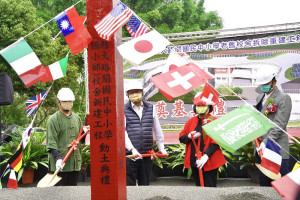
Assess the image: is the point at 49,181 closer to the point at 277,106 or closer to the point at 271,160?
the point at 271,160

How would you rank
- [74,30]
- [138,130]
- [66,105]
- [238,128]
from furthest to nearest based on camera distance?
[66,105]
[138,130]
[74,30]
[238,128]

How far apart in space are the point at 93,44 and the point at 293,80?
8.48m

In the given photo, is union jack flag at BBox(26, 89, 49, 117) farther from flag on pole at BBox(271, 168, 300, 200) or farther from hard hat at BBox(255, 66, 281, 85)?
flag on pole at BBox(271, 168, 300, 200)

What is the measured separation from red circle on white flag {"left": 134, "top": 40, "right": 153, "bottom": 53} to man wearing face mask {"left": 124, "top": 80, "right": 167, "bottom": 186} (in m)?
1.21

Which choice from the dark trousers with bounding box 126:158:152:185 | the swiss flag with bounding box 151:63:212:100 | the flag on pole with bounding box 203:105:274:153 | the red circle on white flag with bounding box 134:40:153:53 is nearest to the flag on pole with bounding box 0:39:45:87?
the red circle on white flag with bounding box 134:40:153:53

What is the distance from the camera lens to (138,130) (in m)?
5.11

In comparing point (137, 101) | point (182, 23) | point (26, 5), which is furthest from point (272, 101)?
point (182, 23)

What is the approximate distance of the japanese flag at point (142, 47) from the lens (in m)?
3.75

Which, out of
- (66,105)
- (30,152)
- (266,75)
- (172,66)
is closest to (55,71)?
(66,105)

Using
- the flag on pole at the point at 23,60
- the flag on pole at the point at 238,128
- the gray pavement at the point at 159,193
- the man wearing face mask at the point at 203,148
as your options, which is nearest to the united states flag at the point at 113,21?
the flag on pole at the point at 23,60

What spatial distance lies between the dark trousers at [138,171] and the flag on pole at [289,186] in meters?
2.39

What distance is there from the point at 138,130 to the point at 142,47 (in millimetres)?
1507

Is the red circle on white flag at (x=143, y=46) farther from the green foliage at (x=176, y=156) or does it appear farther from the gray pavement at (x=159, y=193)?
the green foliage at (x=176, y=156)

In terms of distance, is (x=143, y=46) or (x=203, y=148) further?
(x=203, y=148)
